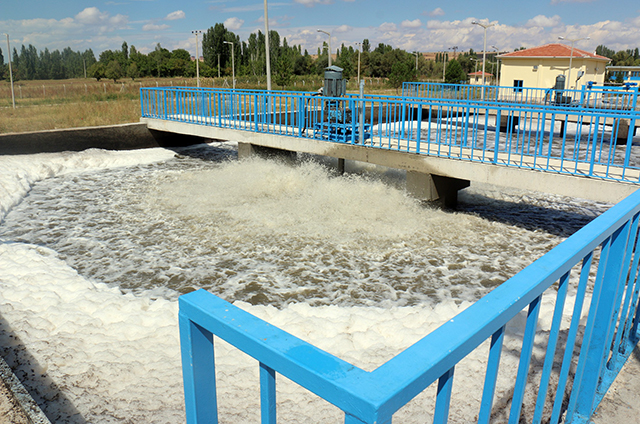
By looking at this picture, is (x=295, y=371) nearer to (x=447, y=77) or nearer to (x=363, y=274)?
(x=363, y=274)

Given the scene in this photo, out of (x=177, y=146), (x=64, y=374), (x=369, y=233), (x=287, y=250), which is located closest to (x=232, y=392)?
(x=64, y=374)

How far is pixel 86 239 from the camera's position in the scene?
27.5 feet

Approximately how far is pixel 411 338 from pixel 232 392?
1989 mm

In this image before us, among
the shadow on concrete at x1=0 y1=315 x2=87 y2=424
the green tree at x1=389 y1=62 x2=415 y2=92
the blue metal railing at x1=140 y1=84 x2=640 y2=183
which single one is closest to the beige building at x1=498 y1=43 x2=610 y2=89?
the green tree at x1=389 y1=62 x2=415 y2=92

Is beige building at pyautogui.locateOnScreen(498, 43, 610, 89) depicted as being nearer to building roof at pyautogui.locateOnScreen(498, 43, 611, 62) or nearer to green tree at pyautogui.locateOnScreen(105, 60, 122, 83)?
building roof at pyautogui.locateOnScreen(498, 43, 611, 62)

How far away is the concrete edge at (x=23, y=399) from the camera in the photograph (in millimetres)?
3016

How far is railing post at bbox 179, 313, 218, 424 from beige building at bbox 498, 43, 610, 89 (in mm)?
46115

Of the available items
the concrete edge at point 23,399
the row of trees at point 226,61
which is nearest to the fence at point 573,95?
the concrete edge at point 23,399

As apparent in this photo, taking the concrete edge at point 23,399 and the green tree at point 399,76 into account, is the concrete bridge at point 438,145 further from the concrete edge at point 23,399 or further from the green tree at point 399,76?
the green tree at point 399,76

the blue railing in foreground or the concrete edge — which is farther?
the concrete edge

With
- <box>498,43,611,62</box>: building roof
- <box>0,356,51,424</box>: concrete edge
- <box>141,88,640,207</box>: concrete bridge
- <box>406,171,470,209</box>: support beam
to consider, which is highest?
<box>498,43,611,62</box>: building roof

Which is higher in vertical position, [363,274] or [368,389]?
[368,389]

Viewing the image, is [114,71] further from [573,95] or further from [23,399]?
[23,399]

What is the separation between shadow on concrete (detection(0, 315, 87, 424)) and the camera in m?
3.79
